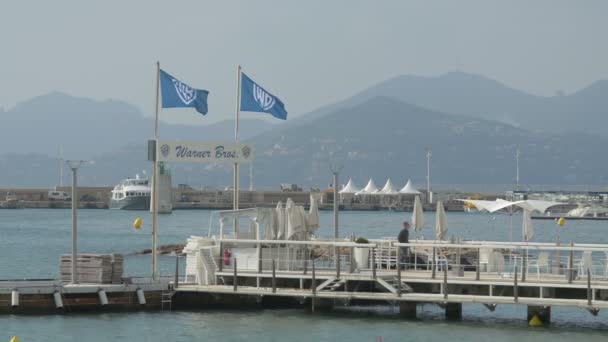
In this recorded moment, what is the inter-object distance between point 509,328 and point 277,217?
25.2 feet

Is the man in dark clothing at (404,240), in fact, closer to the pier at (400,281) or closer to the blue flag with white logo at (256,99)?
the pier at (400,281)

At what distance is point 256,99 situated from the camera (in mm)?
44500

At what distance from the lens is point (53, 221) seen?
5832 inches

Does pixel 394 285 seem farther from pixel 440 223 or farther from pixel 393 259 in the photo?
pixel 440 223

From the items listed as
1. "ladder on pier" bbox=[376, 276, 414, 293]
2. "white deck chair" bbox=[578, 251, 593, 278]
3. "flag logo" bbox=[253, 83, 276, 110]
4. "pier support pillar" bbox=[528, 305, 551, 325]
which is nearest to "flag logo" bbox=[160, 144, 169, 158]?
"flag logo" bbox=[253, 83, 276, 110]

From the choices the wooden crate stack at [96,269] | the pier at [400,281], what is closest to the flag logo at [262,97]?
the pier at [400,281]

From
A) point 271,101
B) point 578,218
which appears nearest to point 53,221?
point 578,218

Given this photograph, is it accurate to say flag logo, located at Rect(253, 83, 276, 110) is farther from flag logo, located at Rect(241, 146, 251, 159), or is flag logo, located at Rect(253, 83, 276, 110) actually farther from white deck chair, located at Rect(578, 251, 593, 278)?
white deck chair, located at Rect(578, 251, 593, 278)

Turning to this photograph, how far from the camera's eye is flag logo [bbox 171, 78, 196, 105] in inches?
1651

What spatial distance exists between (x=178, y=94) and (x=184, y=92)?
231 mm

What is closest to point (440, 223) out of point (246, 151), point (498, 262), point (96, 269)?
point (498, 262)

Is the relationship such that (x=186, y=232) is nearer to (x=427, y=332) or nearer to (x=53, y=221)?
(x=53, y=221)

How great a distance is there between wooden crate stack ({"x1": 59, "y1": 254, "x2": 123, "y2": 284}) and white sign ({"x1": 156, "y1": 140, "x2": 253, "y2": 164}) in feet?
13.1

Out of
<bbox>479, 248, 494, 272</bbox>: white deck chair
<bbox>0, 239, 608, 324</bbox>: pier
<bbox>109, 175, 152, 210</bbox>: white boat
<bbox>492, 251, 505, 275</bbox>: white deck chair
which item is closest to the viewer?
<bbox>0, 239, 608, 324</bbox>: pier
